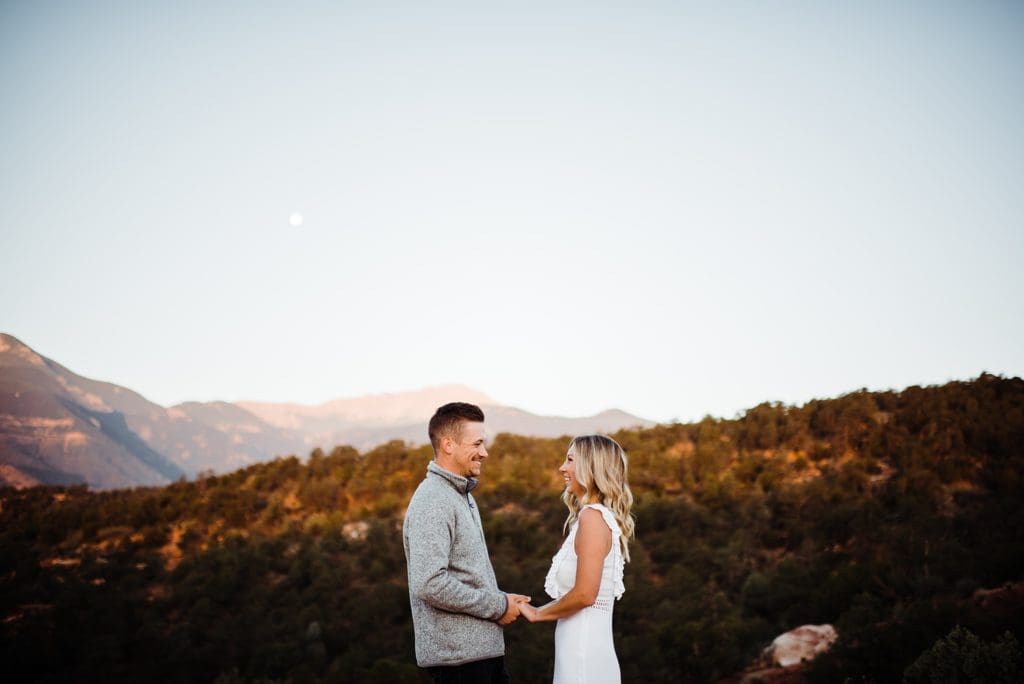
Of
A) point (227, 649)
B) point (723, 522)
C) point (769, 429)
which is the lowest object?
point (227, 649)

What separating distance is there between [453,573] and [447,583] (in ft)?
0.60

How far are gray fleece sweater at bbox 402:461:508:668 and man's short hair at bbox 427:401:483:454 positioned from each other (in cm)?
15

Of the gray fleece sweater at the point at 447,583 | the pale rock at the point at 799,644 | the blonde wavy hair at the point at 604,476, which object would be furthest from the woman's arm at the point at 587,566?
the pale rock at the point at 799,644

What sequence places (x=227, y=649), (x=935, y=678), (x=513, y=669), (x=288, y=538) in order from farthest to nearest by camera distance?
(x=288, y=538)
(x=227, y=649)
(x=513, y=669)
(x=935, y=678)

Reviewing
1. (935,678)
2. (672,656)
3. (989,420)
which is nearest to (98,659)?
(672,656)

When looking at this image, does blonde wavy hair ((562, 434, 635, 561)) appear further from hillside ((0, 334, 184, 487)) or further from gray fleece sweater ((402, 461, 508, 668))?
hillside ((0, 334, 184, 487))

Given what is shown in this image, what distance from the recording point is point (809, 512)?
46.5 feet

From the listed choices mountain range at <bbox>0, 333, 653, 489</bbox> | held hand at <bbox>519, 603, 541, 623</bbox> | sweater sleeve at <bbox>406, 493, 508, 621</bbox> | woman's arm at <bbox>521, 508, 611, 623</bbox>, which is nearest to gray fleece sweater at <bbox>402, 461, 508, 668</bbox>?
sweater sleeve at <bbox>406, 493, 508, 621</bbox>

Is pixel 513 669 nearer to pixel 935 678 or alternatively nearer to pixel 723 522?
pixel 935 678

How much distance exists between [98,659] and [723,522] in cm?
1184

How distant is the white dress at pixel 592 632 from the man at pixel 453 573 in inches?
10.8

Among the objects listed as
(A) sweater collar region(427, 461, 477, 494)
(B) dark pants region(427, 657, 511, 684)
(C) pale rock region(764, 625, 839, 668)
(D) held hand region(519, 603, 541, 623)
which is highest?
(A) sweater collar region(427, 461, 477, 494)

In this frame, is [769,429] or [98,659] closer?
[98,659]

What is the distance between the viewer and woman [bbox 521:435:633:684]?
2916mm
